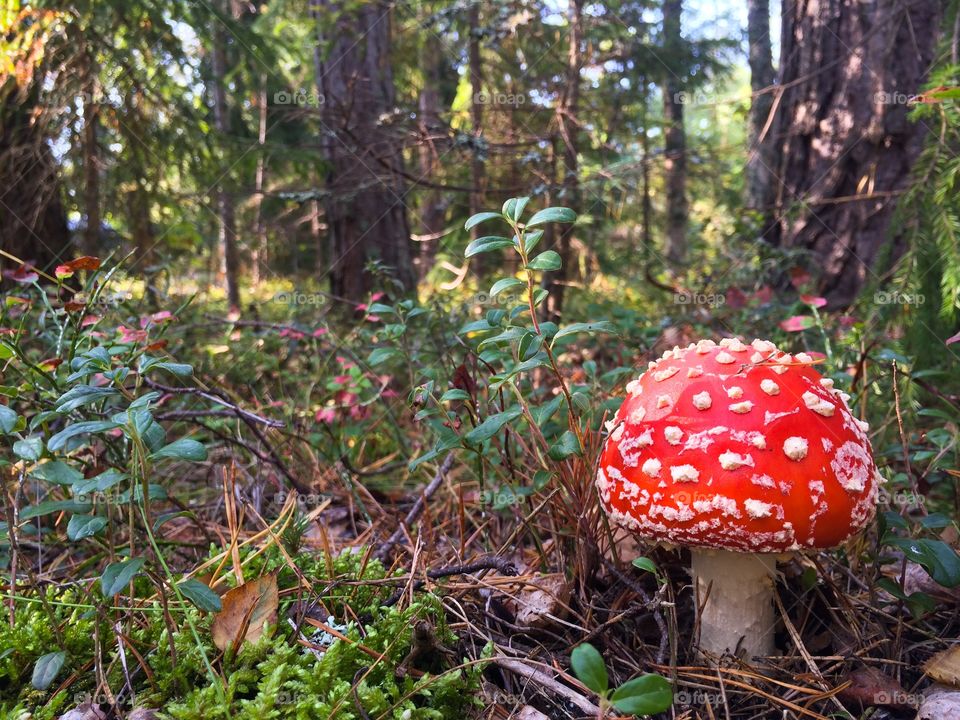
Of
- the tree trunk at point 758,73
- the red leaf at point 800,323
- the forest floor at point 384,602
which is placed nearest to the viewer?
the forest floor at point 384,602

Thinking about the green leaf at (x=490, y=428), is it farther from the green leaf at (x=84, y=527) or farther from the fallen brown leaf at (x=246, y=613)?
the green leaf at (x=84, y=527)

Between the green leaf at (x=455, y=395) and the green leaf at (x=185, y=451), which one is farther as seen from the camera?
the green leaf at (x=455, y=395)

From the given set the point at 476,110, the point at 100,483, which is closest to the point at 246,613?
the point at 100,483

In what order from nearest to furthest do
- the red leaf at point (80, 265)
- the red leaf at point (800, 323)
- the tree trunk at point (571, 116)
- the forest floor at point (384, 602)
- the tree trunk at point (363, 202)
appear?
the forest floor at point (384, 602) < the red leaf at point (80, 265) < the red leaf at point (800, 323) < the tree trunk at point (571, 116) < the tree trunk at point (363, 202)

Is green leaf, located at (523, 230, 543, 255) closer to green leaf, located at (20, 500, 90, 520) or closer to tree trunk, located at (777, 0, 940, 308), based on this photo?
green leaf, located at (20, 500, 90, 520)

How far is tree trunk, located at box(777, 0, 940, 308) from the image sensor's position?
165 inches

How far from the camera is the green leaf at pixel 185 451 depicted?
138 centimetres

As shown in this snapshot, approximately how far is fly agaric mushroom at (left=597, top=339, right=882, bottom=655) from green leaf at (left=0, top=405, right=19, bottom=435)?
1.51 m

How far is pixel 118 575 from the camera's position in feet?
4.43

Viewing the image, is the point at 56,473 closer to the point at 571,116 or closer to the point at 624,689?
the point at 624,689

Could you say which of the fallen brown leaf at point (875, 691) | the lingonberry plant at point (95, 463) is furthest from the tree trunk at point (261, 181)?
the fallen brown leaf at point (875, 691)

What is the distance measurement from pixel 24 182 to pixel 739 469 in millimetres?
A: 5668

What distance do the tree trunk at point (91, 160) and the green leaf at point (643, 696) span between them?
17.2 feet

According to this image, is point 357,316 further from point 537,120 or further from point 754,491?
point 754,491
